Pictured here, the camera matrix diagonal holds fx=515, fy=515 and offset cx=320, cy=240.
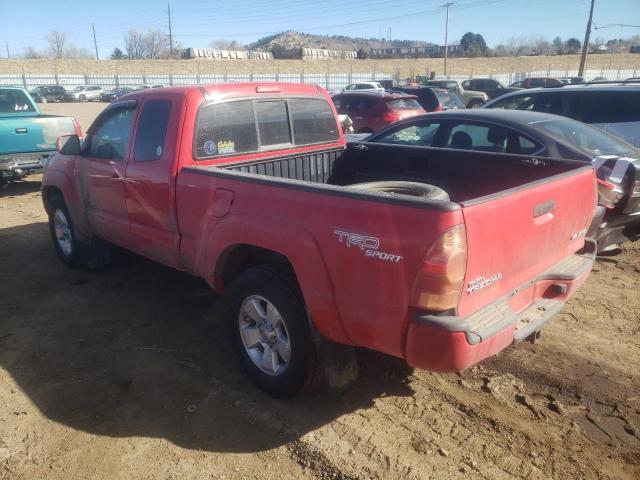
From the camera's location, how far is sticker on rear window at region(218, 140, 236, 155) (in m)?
3.98

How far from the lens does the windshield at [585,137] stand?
5.56 m

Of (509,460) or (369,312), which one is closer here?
(369,312)

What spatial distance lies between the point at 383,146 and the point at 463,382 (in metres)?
2.28

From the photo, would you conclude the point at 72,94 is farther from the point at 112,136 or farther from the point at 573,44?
the point at 573,44

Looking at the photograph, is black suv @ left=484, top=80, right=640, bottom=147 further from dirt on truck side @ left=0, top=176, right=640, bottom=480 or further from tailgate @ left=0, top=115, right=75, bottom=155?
tailgate @ left=0, top=115, right=75, bottom=155

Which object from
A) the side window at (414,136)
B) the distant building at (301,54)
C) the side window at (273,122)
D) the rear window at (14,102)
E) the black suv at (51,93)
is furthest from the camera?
the distant building at (301,54)

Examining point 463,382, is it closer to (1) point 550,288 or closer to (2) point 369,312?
(1) point 550,288

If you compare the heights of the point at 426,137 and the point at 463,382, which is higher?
the point at 426,137

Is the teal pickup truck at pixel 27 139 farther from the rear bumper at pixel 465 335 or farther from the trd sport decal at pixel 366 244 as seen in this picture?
the rear bumper at pixel 465 335

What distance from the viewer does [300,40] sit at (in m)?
150

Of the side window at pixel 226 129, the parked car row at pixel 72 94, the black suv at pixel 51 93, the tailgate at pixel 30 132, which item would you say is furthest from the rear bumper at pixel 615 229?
the black suv at pixel 51 93

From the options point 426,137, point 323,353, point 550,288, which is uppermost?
point 426,137

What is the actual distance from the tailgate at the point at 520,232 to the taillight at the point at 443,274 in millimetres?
53

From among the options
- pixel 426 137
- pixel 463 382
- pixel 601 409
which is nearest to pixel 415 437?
pixel 463 382
